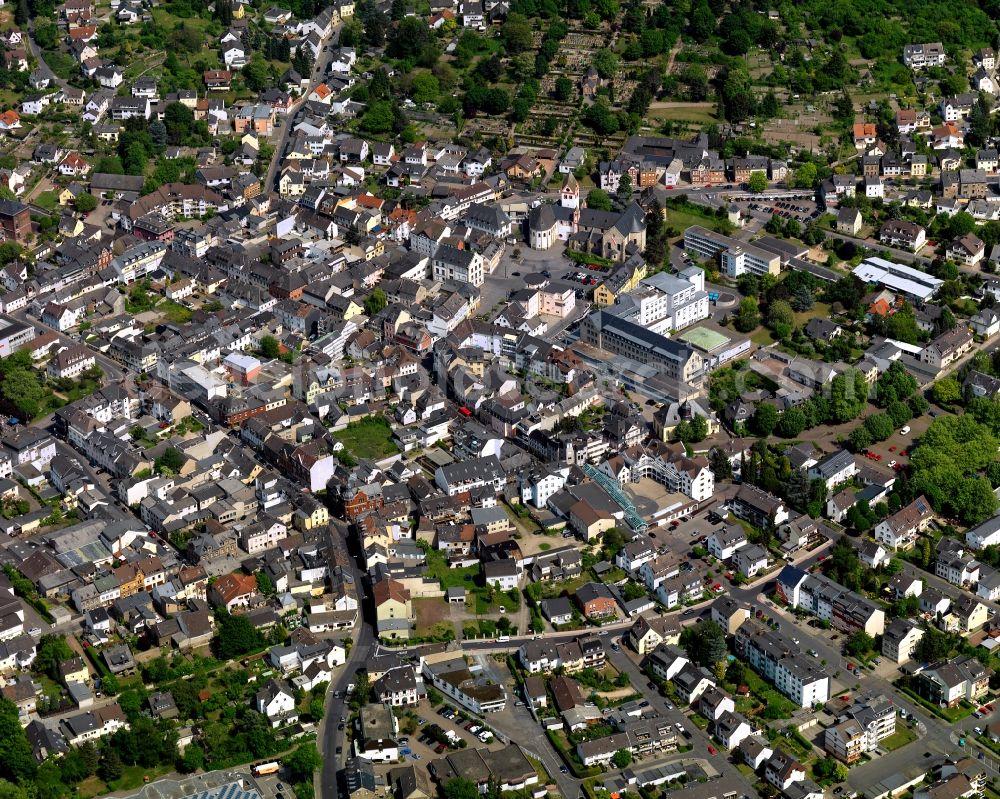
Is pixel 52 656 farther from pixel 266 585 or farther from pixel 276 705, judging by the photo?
pixel 276 705

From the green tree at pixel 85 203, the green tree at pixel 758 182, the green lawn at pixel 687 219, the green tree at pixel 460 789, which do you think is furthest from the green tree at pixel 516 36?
the green tree at pixel 460 789

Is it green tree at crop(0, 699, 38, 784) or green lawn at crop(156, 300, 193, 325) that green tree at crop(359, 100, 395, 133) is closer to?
green lawn at crop(156, 300, 193, 325)

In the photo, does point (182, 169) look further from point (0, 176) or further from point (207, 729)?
point (207, 729)

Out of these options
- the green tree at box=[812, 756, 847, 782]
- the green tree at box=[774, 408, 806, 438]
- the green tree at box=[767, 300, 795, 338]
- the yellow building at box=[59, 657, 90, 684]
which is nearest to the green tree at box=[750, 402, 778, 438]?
the green tree at box=[774, 408, 806, 438]

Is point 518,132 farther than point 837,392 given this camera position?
Yes

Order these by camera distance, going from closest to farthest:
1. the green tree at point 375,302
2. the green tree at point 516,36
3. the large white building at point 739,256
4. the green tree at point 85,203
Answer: the green tree at point 375,302, the large white building at point 739,256, the green tree at point 85,203, the green tree at point 516,36

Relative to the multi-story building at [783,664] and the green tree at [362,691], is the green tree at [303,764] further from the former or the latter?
the multi-story building at [783,664]

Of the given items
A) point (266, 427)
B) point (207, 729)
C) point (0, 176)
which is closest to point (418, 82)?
point (0, 176)
